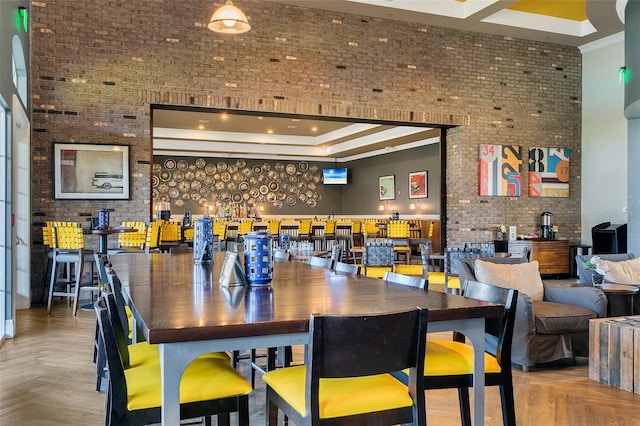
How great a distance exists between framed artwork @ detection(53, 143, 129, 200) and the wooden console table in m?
6.75

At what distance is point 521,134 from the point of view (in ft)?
33.0

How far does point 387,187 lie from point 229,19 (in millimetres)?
10879

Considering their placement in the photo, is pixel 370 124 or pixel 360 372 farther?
pixel 370 124

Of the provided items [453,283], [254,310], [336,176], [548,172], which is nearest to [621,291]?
[453,283]

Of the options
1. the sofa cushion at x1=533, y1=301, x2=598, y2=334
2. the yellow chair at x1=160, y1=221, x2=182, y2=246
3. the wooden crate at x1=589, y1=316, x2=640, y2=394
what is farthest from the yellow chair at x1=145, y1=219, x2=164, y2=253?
the wooden crate at x1=589, y1=316, x2=640, y2=394

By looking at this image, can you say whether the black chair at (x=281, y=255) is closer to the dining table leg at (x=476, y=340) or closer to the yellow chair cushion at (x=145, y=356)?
the yellow chair cushion at (x=145, y=356)

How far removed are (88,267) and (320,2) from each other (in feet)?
17.5

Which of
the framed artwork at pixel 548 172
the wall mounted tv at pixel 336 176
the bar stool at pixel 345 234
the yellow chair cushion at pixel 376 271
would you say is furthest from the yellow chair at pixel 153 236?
the wall mounted tv at pixel 336 176

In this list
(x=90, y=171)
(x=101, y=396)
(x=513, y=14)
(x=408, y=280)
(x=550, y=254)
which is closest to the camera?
(x=408, y=280)

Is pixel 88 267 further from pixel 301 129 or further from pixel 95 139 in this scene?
pixel 301 129

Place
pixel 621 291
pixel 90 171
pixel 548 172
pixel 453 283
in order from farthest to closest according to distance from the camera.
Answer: pixel 548 172
pixel 90 171
pixel 453 283
pixel 621 291

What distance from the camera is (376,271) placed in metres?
6.59

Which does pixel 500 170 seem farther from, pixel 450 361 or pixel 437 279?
pixel 450 361

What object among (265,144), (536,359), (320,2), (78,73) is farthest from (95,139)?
(265,144)
